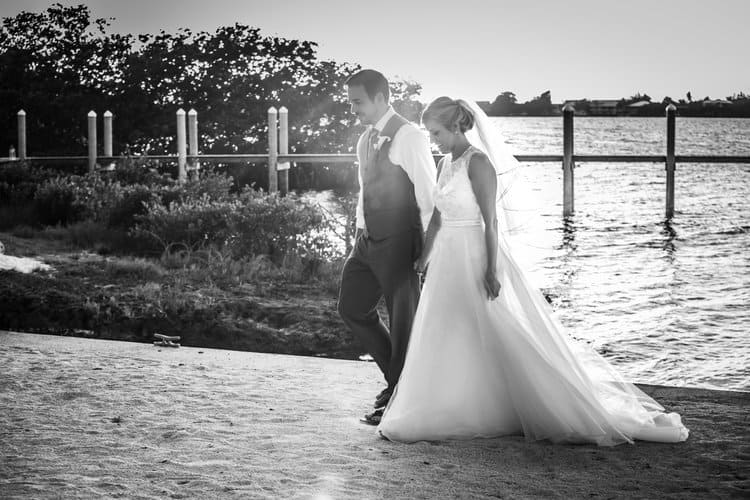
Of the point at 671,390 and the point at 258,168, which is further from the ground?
the point at 258,168

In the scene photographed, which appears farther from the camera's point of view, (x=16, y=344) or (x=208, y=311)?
(x=208, y=311)

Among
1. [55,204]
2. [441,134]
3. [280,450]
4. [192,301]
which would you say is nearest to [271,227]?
[192,301]

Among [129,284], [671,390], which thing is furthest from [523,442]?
[129,284]

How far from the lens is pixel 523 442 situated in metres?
5.21

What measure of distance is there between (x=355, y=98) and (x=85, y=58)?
30.2m

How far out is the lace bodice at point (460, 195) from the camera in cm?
546

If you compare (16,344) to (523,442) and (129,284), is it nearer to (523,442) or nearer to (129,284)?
(129,284)

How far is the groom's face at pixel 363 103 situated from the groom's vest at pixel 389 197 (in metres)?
0.10

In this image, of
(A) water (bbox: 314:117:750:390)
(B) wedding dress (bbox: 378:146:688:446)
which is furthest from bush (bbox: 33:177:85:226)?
(B) wedding dress (bbox: 378:146:688:446)

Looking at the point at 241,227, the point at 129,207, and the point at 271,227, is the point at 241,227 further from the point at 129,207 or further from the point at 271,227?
the point at 129,207

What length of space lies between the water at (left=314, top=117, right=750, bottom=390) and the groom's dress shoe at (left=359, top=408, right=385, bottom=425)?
2.13 meters

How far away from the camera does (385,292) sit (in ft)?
18.8

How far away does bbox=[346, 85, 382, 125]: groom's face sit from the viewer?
5.68 meters

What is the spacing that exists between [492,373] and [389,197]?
3.66 feet
